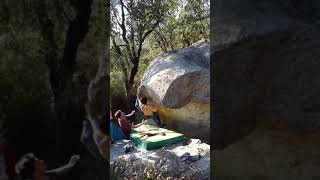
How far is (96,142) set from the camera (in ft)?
10.3

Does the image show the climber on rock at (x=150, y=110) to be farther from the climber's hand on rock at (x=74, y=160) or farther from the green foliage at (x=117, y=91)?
the climber's hand on rock at (x=74, y=160)

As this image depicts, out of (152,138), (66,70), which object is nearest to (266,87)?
(66,70)

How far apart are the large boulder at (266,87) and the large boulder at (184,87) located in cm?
424

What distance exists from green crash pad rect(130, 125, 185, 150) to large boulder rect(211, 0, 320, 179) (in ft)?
12.3

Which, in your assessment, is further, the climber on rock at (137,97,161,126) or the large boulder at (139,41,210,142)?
the climber on rock at (137,97,161,126)

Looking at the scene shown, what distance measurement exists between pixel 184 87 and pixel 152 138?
1.05m

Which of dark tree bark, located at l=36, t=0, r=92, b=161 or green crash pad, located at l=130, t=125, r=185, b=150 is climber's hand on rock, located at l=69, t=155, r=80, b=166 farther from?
green crash pad, located at l=130, t=125, r=185, b=150

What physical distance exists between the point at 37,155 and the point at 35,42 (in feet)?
2.51

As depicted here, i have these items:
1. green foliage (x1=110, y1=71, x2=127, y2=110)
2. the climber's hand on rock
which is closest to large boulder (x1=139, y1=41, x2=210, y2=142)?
green foliage (x1=110, y1=71, x2=127, y2=110)

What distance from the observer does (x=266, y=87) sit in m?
2.74

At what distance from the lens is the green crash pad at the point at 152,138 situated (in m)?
6.64

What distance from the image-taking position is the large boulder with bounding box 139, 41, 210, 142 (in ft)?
23.6

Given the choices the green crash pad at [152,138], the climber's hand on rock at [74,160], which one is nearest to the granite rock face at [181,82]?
the green crash pad at [152,138]

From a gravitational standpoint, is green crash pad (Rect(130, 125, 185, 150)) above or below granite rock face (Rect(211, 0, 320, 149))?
below
